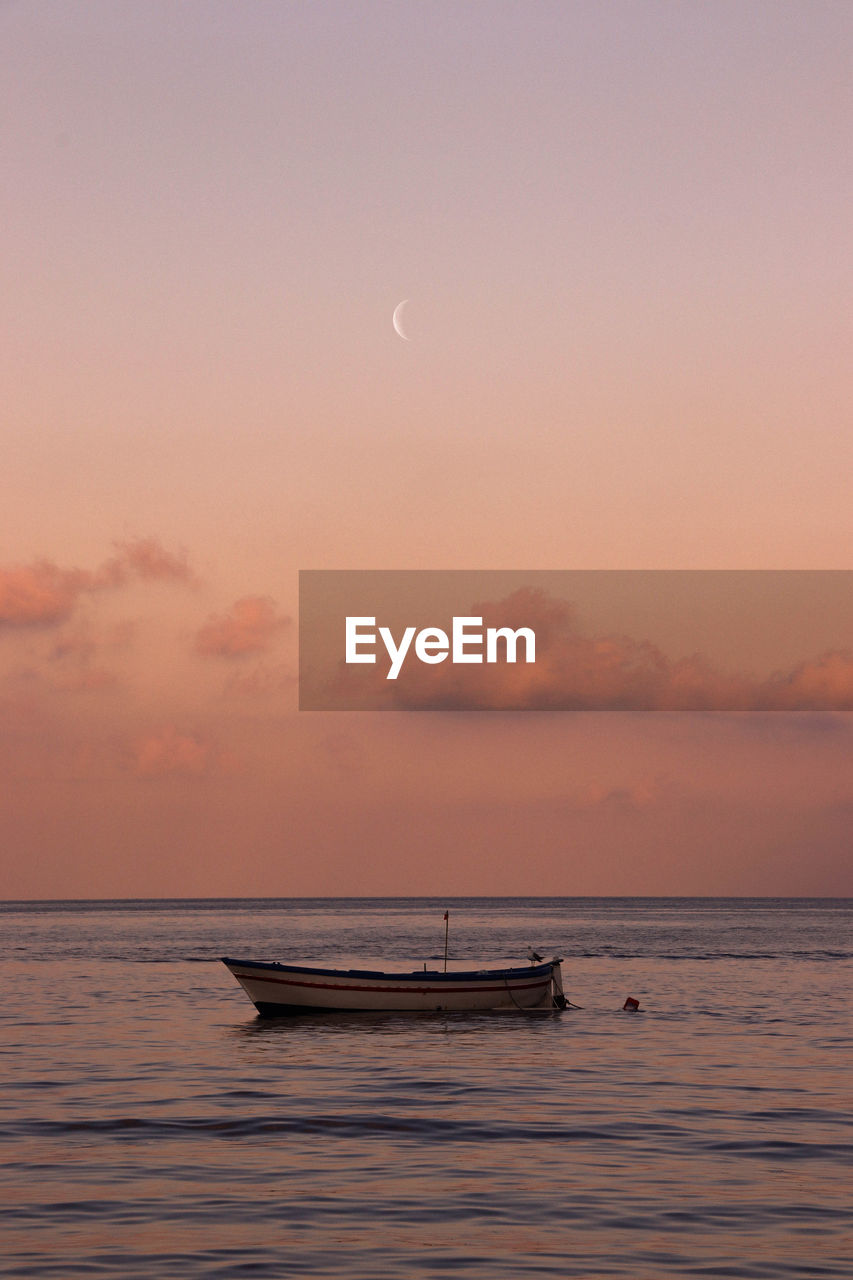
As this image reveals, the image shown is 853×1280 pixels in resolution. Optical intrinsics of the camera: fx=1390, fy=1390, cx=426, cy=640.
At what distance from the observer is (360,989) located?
53.9 metres

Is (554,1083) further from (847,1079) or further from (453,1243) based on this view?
(453,1243)

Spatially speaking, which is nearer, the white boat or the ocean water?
the ocean water

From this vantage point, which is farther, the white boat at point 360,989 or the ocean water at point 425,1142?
the white boat at point 360,989

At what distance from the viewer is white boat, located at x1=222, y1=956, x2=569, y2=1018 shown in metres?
53.7

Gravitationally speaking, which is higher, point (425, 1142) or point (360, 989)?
point (360, 989)

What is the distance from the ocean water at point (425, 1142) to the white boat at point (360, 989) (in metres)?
0.88

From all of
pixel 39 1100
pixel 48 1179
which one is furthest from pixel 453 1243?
pixel 39 1100

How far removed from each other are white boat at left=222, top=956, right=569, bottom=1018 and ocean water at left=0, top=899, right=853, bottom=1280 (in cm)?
88

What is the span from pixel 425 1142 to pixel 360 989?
24.0 m

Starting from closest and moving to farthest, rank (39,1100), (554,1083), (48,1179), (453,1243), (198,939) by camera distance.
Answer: (453,1243) < (48,1179) < (39,1100) < (554,1083) < (198,939)

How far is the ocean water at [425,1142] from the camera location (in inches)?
837

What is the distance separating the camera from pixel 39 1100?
3566 centimetres

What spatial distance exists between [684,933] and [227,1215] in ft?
476

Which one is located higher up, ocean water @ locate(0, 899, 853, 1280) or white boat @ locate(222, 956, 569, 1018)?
white boat @ locate(222, 956, 569, 1018)
